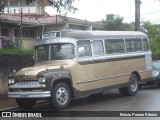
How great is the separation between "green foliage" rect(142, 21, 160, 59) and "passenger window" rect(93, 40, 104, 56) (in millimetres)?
20085

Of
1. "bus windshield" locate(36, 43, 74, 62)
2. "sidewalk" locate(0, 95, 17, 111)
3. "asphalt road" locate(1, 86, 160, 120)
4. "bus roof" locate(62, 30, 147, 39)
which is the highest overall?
"bus roof" locate(62, 30, 147, 39)

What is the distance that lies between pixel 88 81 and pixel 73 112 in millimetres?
2087

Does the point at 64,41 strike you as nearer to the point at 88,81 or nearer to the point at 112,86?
the point at 88,81

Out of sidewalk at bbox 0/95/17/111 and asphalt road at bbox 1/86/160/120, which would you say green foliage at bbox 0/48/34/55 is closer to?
sidewalk at bbox 0/95/17/111

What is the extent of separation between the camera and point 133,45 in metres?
16.4

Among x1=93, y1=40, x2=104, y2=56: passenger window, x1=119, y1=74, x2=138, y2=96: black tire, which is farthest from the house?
x1=93, y1=40, x2=104, y2=56: passenger window

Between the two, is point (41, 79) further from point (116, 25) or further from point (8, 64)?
point (116, 25)

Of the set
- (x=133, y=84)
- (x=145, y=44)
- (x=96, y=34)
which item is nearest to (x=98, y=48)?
(x=96, y=34)

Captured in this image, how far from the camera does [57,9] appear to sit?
16562 millimetres

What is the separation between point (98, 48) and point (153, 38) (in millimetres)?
24432

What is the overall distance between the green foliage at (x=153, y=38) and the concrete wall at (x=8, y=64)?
1852 cm

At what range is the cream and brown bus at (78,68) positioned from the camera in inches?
471

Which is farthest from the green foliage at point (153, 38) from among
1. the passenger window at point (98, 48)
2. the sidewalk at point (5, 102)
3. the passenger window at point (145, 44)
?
the sidewalk at point (5, 102)

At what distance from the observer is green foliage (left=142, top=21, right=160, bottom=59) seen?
34031mm
